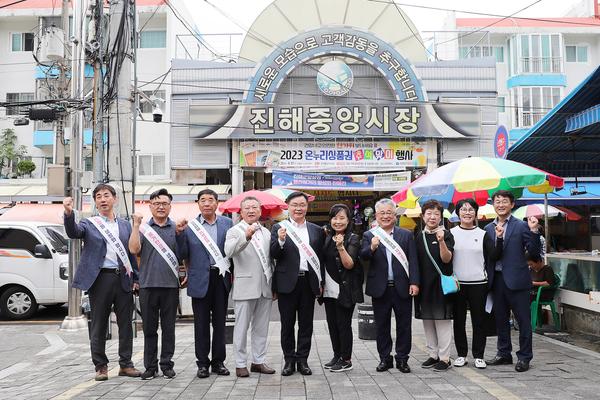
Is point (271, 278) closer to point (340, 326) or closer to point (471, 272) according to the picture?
point (340, 326)

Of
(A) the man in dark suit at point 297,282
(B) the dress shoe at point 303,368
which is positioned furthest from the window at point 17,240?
(B) the dress shoe at point 303,368

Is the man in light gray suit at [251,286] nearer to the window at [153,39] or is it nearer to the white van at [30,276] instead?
the white van at [30,276]

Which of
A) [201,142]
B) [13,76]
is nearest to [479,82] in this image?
[201,142]

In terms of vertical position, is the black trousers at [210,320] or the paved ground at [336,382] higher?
the black trousers at [210,320]

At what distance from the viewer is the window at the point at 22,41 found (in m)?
26.2

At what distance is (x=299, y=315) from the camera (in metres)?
6.00

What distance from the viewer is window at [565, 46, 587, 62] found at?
27.7 m

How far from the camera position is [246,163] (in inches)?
761

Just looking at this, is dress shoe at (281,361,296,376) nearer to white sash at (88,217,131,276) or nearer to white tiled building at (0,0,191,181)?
white sash at (88,217,131,276)

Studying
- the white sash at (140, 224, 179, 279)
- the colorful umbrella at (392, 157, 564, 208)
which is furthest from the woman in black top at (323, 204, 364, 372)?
the colorful umbrella at (392, 157, 564, 208)

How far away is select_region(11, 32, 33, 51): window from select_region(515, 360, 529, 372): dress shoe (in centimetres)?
2610

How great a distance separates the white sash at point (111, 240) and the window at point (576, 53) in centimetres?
2717

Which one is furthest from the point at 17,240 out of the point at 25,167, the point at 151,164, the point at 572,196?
the point at 572,196

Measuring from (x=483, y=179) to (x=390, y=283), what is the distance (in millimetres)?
2234
